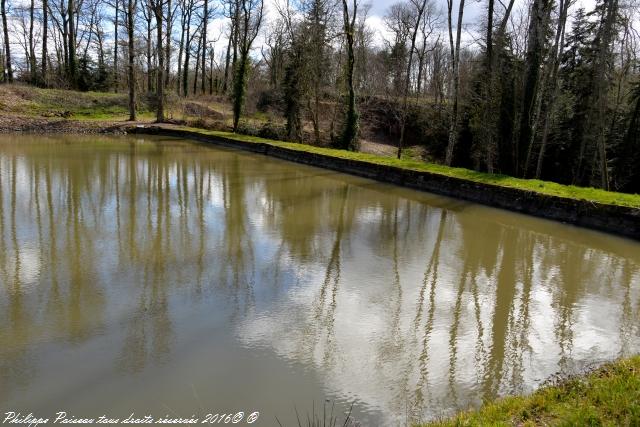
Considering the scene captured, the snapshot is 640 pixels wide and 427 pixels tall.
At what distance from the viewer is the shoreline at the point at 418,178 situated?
967 cm

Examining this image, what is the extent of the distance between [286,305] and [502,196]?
7874 millimetres

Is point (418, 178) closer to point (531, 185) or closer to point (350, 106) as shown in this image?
point (531, 185)

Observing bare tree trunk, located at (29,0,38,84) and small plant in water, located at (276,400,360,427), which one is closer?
small plant in water, located at (276,400,360,427)

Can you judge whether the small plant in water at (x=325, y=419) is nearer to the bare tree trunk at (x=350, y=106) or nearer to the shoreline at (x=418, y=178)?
the shoreline at (x=418, y=178)

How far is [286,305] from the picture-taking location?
17.4 ft

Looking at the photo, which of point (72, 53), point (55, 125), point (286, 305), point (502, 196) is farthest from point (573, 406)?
point (72, 53)

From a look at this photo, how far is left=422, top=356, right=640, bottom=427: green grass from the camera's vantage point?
9.75ft

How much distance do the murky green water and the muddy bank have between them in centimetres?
54

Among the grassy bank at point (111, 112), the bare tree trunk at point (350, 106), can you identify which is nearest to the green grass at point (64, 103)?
the grassy bank at point (111, 112)

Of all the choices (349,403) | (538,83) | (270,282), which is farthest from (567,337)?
(538,83)

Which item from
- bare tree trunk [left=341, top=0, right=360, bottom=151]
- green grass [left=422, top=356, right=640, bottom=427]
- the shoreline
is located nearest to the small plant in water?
green grass [left=422, top=356, right=640, bottom=427]

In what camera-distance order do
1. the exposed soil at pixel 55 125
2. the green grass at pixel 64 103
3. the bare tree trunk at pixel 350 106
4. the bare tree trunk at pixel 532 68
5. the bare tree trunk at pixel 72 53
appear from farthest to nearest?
the bare tree trunk at pixel 72 53, the green grass at pixel 64 103, the exposed soil at pixel 55 125, the bare tree trunk at pixel 350 106, the bare tree trunk at pixel 532 68

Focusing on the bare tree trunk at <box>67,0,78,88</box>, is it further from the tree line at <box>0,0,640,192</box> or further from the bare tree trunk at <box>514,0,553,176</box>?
the bare tree trunk at <box>514,0,553,176</box>

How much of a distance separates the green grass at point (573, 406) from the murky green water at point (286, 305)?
0.42 meters
